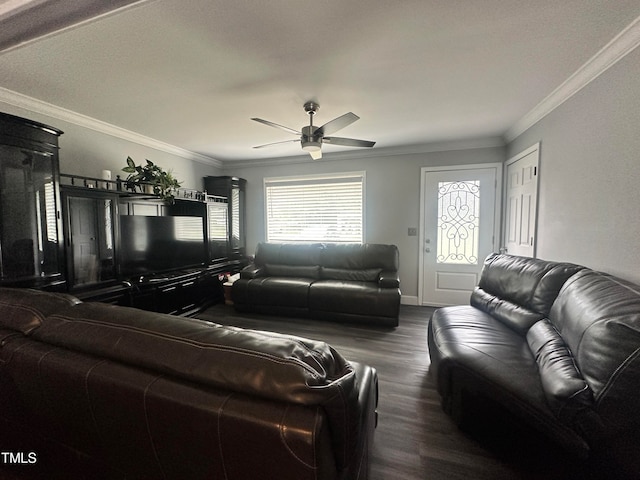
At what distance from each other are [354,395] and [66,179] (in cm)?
370

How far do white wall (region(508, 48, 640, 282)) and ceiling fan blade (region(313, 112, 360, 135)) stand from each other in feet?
5.64

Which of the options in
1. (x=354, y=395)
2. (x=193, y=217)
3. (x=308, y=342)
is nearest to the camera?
(x=354, y=395)

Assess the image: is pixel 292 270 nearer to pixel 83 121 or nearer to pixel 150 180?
pixel 150 180

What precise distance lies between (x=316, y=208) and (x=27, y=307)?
403cm

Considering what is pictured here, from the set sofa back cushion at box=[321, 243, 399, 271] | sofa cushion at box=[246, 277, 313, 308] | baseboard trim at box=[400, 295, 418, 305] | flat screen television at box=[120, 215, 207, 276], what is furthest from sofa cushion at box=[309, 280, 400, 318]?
flat screen television at box=[120, 215, 207, 276]

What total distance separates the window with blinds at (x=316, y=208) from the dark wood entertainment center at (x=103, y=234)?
31.3 inches

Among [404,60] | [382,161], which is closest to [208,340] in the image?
[404,60]

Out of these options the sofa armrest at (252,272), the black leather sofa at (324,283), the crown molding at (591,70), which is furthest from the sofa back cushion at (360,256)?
the crown molding at (591,70)

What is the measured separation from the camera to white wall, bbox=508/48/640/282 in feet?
5.49

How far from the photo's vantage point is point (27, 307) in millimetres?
1018

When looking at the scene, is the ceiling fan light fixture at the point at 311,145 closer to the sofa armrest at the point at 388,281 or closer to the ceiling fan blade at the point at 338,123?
the ceiling fan blade at the point at 338,123

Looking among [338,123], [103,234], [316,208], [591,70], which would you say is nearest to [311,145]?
[338,123]

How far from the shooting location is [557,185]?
2465 mm

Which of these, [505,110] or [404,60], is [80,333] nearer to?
[404,60]
